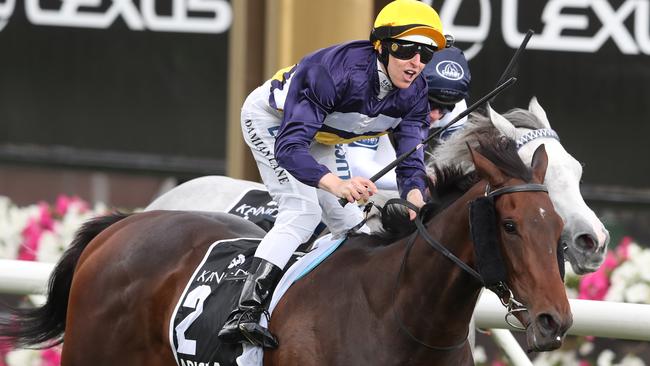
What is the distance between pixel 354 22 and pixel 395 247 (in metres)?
2.26

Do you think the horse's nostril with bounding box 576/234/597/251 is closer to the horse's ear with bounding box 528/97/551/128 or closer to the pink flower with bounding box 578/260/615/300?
the horse's ear with bounding box 528/97/551/128

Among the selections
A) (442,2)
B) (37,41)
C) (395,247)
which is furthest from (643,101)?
(37,41)

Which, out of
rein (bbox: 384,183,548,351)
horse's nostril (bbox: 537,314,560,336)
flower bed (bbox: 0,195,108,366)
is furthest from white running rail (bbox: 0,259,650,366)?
flower bed (bbox: 0,195,108,366)

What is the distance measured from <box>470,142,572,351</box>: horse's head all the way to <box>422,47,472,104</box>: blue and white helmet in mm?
1497

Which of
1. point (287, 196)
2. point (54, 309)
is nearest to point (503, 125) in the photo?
point (287, 196)

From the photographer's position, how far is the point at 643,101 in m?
6.31

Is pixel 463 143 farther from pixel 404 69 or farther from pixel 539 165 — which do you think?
pixel 539 165

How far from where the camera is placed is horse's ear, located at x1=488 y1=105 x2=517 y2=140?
4.41 metres

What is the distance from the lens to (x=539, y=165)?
373cm

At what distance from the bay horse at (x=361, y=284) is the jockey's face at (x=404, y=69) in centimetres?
33

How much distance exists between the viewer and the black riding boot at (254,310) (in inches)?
161

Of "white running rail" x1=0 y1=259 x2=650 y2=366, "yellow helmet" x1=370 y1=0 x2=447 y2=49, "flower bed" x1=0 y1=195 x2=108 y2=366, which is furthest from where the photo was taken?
"flower bed" x1=0 y1=195 x2=108 y2=366

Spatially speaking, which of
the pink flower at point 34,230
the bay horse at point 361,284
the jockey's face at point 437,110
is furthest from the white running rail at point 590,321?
the pink flower at point 34,230

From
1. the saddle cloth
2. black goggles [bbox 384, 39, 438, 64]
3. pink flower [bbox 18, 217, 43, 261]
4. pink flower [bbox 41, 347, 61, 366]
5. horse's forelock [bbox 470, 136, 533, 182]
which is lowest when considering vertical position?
pink flower [bbox 41, 347, 61, 366]
